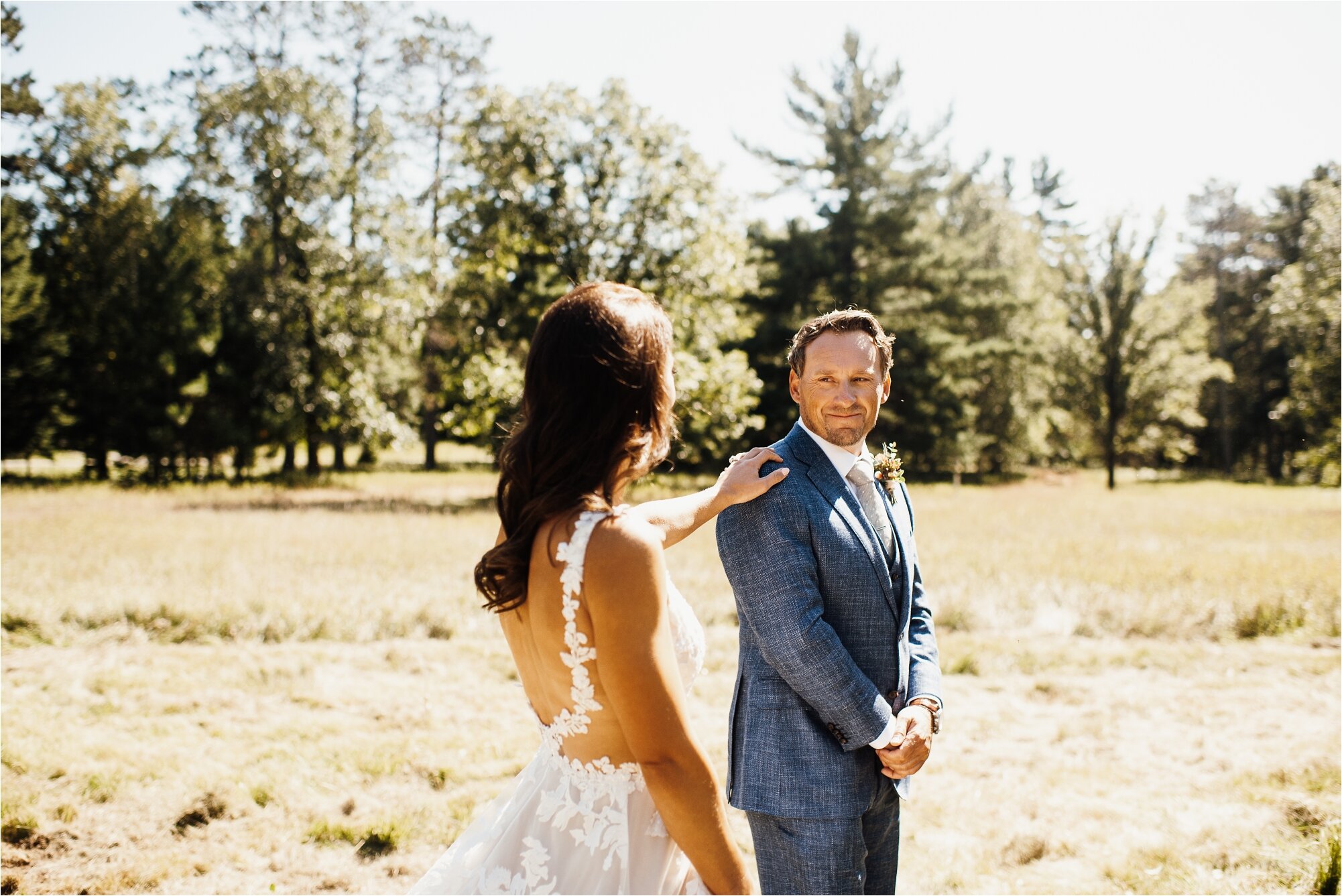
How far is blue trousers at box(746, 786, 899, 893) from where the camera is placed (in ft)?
7.51

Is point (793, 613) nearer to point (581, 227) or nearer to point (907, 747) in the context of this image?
point (907, 747)

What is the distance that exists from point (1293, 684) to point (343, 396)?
25545 mm

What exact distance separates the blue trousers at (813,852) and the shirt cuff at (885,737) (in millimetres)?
209

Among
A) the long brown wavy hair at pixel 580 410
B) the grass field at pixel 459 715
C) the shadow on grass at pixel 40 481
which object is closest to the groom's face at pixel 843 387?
the long brown wavy hair at pixel 580 410

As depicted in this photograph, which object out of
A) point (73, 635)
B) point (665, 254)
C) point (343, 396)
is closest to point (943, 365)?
point (665, 254)

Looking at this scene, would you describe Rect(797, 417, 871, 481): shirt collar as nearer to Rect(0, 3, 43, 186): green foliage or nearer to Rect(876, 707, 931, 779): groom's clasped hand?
Rect(876, 707, 931, 779): groom's clasped hand

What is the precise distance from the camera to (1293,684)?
7285 mm

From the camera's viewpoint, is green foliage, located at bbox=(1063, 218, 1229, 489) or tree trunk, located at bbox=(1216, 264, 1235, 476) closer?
green foliage, located at bbox=(1063, 218, 1229, 489)

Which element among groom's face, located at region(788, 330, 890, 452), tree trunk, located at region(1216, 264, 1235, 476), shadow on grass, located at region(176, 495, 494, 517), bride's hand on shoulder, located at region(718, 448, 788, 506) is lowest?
shadow on grass, located at region(176, 495, 494, 517)

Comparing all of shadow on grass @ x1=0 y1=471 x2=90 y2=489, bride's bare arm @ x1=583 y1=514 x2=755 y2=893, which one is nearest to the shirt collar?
bride's bare arm @ x1=583 y1=514 x2=755 y2=893

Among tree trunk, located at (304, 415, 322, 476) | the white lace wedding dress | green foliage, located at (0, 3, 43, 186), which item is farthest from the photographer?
tree trunk, located at (304, 415, 322, 476)

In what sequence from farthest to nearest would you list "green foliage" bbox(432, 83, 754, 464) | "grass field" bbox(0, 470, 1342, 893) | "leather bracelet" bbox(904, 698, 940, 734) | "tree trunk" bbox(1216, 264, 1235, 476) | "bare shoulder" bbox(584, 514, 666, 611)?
"tree trunk" bbox(1216, 264, 1235, 476), "green foliage" bbox(432, 83, 754, 464), "grass field" bbox(0, 470, 1342, 893), "leather bracelet" bbox(904, 698, 940, 734), "bare shoulder" bbox(584, 514, 666, 611)

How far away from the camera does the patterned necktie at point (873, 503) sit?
8.51 ft

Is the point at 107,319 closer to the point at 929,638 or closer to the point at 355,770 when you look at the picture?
the point at 355,770
